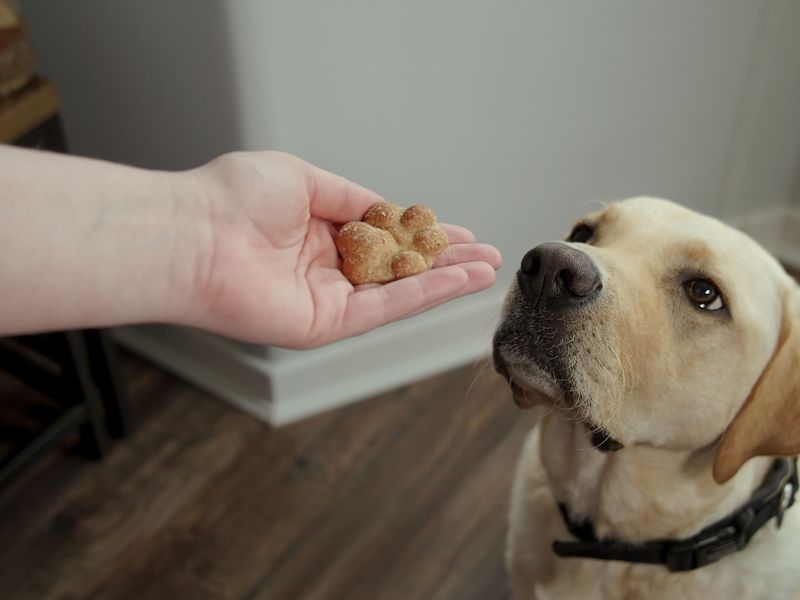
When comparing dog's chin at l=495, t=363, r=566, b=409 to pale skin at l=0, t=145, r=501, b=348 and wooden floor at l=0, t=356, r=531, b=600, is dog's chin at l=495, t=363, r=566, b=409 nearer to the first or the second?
pale skin at l=0, t=145, r=501, b=348

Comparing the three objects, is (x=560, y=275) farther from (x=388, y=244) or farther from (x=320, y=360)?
(x=320, y=360)

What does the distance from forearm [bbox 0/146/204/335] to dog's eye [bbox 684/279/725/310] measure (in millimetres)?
790

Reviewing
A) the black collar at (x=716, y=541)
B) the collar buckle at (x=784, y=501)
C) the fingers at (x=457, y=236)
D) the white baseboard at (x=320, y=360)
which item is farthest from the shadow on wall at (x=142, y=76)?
the collar buckle at (x=784, y=501)

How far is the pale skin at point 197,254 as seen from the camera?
123 cm

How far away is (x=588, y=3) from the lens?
226cm

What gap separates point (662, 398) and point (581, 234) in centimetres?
38

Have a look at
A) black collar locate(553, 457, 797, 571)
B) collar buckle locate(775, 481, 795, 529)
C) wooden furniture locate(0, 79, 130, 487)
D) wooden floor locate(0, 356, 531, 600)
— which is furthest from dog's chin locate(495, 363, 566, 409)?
wooden furniture locate(0, 79, 130, 487)

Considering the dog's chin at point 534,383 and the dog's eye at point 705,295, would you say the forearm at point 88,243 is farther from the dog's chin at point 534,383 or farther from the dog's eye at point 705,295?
the dog's eye at point 705,295

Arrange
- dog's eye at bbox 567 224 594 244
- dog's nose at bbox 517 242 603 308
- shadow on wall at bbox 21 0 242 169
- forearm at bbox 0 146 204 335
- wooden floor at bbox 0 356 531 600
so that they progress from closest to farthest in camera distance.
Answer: forearm at bbox 0 146 204 335
dog's nose at bbox 517 242 603 308
dog's eye at bbox 567 224 594 244
shadow on wall at bbox 21 0 242 169
wooden floor at bbox 0 356 531 600

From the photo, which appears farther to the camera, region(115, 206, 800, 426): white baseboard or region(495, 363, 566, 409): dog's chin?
region(115, 206, 800, 426): white baseboard

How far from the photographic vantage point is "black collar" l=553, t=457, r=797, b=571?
1.52 metres

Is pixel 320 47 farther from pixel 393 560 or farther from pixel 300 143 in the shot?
pixel 393 560

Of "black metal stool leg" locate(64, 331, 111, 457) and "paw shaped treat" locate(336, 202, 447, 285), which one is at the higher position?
"paw shaped treat" locate(336, 202, 447, 285)

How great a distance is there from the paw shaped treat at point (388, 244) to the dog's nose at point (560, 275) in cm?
23
